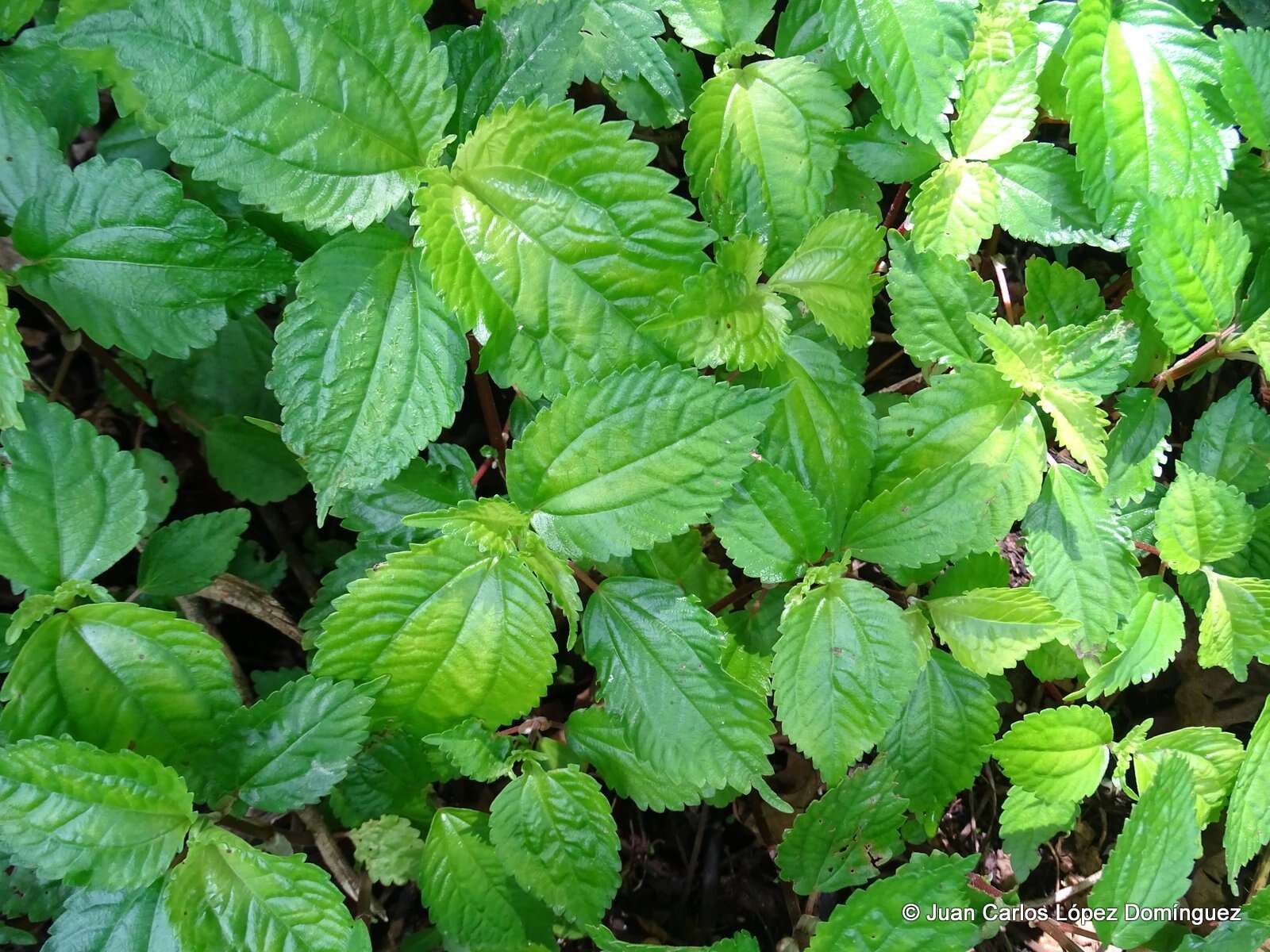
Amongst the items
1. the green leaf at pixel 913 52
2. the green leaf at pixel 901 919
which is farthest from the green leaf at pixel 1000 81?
the green leaf at pixel 901 919

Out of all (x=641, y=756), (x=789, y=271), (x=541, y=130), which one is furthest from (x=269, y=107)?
(x=641, y=756)

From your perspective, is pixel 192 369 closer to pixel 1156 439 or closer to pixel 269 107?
pixel 269 107

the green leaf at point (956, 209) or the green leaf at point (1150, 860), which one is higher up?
the green leaf at point (956, 209)

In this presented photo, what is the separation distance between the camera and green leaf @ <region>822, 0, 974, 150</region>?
1664 mm

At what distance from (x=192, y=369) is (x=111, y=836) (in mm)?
978

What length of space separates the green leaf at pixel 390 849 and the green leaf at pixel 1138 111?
76.8 inches

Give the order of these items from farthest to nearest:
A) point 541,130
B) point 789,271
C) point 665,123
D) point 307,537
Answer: point 307,537 → point 665,123 → point 789,271 → point 541,130

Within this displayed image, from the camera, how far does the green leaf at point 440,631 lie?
1.50m

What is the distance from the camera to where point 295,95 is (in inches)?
55.7

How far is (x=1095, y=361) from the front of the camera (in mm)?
1816

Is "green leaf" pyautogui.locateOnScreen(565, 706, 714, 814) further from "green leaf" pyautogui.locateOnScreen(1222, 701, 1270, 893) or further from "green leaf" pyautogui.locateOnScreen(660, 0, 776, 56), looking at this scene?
"green leaf" pyautogui.locateOnScreen(660, 0, 776, 56)

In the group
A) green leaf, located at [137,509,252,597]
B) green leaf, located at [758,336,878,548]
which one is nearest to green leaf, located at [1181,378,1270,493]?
green leaf, located at [758,336,878,548]

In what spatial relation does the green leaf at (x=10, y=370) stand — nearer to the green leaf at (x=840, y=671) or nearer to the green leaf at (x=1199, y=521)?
the green leaf at (x=840, y=671)

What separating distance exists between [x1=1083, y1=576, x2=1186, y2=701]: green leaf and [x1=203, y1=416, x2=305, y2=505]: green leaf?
179cm
